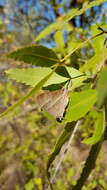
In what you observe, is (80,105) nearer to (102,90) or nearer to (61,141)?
(61,141)

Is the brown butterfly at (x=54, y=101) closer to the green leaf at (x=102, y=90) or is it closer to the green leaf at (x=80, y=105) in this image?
the green leaf at (x=80, y=105)

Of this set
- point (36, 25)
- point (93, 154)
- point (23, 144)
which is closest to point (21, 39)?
point (36, 25)

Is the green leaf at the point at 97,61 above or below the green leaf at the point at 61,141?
above

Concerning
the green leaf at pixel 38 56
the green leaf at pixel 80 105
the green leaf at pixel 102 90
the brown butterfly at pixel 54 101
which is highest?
the green leaf at pixel 38 56

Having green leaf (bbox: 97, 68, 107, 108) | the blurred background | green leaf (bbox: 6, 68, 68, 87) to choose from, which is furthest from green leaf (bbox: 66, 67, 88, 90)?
the blurred background

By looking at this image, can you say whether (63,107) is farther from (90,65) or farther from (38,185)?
(38,185)

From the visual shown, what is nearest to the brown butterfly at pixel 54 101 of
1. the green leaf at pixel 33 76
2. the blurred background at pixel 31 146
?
the green leaf at pixel 33 76

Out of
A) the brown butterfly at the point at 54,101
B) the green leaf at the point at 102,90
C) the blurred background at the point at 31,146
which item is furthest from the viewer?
the blurred background at the point at 31,146
